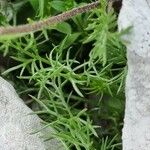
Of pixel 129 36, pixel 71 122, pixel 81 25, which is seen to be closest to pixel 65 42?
pixel 81 25

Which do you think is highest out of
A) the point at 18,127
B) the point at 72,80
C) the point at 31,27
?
the point at 31,27

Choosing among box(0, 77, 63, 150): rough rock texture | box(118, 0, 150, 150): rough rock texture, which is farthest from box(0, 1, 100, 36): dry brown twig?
box(0, 77, 63, 150): rough rock texture

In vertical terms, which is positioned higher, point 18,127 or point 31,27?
point 31,27

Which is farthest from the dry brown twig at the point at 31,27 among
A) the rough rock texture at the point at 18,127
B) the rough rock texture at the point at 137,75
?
the rough rock texture at the point at 18,127

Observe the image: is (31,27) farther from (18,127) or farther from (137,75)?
(18,127)

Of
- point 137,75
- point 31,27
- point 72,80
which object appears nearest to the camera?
point 31,27

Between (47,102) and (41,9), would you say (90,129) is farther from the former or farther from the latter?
(41,9)

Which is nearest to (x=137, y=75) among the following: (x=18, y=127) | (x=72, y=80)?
(x=72, y=80)
